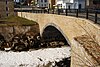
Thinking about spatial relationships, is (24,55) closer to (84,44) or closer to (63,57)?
(63,57)

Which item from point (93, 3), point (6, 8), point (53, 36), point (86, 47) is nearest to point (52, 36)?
point (53, 36)

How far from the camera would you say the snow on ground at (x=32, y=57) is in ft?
107

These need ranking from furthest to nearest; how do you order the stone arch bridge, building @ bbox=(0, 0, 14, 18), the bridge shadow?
1. building @ bbox=(0, 0, 14, 18)
2. the bridge shadow
3. the stone arch bridge

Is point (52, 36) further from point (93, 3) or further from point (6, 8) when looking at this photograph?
point (6, 8)

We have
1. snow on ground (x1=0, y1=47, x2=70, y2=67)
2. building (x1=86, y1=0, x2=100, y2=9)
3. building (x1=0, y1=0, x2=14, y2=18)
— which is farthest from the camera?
building (x1=0, y1=0, x2=14, y2=18)

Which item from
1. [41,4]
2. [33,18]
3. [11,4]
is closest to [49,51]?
[33,18]

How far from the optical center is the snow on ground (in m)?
32.6

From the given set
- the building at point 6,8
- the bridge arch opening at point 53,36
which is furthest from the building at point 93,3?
the building at point 6,8

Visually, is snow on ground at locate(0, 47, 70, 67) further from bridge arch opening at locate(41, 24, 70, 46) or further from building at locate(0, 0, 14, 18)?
building at locate(0, 0, 14, 18)

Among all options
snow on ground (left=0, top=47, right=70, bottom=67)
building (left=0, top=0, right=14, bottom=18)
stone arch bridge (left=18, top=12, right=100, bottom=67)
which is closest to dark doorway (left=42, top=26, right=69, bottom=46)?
snow on ground (left=0, top=47, right=70, bottom=67)

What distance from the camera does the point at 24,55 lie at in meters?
37.9

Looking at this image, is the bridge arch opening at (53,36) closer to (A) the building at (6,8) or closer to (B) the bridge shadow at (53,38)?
(B) the bridge shadow at (53,38)

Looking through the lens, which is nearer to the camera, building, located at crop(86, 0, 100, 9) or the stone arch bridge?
the stone arch bridge

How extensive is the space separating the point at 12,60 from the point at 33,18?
17.6 metres
